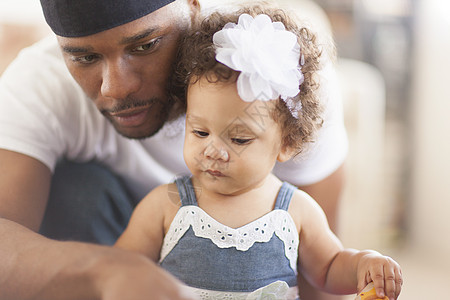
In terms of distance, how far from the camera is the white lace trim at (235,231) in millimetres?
900

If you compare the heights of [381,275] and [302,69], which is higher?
[302,69]

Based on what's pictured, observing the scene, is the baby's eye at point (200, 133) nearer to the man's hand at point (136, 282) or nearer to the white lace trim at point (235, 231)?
the white lace trim at point (235, 231)

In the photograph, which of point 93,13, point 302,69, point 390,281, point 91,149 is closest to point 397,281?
point 390,281

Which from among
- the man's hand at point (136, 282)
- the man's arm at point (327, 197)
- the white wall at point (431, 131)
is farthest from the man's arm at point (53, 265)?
the white wall at point (431, 131)

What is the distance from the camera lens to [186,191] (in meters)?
0.95

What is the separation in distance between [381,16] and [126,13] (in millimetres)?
1997

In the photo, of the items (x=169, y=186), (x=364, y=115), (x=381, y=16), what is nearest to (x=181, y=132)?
(x=169, y=186)

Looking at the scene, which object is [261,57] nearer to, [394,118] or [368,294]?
[368,294]

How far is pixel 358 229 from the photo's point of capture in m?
2.41

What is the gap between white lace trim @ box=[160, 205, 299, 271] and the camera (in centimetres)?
90

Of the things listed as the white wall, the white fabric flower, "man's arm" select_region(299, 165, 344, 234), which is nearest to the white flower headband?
the white fabric flower

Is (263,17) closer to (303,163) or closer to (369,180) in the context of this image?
(303,163)

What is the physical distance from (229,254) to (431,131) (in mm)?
1833

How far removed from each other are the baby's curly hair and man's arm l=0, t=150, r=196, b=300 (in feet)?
1.02
